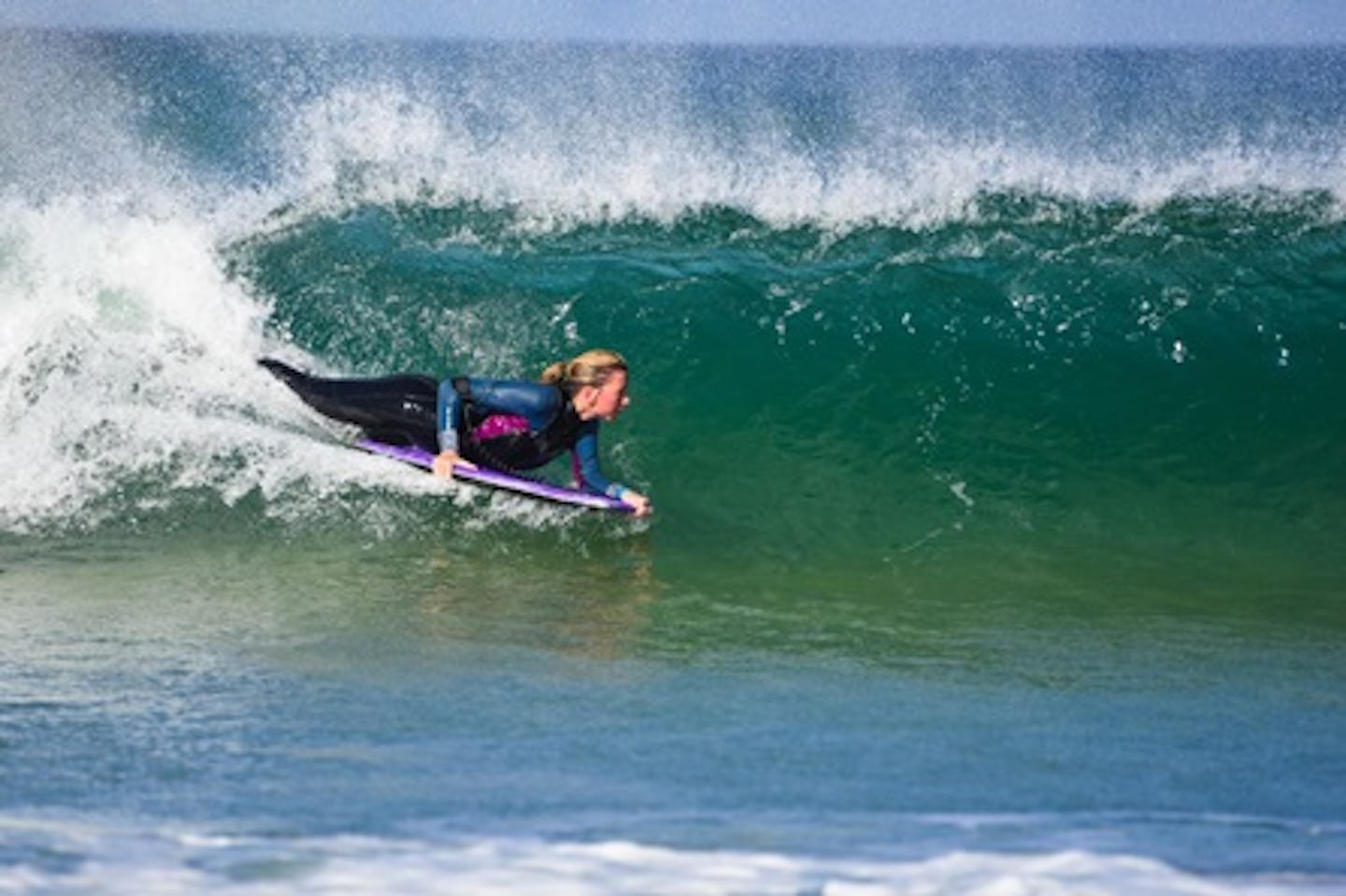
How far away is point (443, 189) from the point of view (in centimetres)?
1425

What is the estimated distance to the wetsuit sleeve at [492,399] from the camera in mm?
8875

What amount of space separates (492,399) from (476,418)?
0.61 ft

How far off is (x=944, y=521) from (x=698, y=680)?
10.4 feet

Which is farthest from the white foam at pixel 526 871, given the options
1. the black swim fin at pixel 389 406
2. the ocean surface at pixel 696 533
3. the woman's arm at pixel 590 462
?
the black swim fin at pixel 389 406

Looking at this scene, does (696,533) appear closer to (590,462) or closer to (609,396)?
(590,462)

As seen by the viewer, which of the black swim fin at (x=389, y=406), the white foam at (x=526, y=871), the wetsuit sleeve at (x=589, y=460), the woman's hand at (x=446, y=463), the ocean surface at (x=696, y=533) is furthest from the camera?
the black swim fin at (x=389, y=406)

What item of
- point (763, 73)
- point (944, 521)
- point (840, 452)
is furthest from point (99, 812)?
point (763, 73)

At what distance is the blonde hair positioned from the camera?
881cm

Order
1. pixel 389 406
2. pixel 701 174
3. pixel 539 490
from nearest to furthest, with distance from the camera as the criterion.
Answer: pixel 539 490, pixel 389 406, pixel 701 174

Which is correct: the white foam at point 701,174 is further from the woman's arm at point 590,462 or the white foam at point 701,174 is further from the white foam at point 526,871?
the white foam at point 526,871

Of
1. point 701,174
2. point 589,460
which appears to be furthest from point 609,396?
point 701,174

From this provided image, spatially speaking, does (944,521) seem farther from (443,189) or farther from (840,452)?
(443,189)

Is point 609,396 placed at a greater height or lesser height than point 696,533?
greater

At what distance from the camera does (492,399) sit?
8930mm
